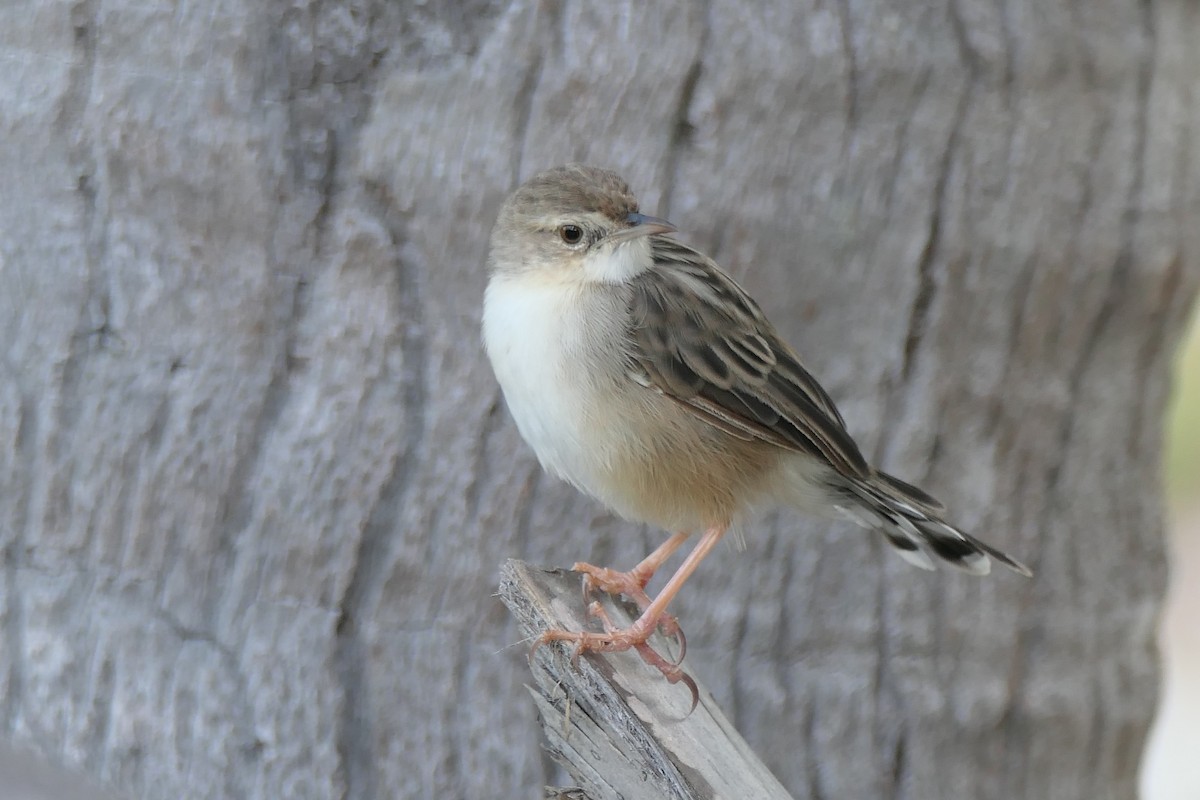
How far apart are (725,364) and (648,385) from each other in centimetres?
24

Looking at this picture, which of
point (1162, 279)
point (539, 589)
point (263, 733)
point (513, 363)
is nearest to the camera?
point (539, 589)

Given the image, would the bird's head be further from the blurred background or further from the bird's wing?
the blurred background

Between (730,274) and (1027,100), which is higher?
(1027,100)

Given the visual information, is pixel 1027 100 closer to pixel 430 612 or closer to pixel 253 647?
pixel 430 612

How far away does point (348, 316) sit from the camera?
4309mm

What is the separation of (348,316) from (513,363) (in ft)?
2.26

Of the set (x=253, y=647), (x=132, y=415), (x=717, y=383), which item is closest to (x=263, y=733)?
(x=253, y=647)

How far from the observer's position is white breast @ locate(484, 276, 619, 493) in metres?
3.86

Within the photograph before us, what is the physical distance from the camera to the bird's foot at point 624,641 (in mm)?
3553

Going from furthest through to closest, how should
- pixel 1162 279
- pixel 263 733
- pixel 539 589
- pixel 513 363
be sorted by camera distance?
1. pixel 1162 279
2. pixel 263 733
3. pixel 513 363
4. pixel 539 589


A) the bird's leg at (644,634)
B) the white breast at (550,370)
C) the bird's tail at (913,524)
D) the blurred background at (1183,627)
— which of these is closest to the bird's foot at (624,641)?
the bird's leg at (644,634)

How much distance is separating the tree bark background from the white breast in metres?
0.39

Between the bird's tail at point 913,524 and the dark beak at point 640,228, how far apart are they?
38.8 inches

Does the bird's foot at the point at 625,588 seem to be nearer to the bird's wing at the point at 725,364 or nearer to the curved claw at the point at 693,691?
the curved claw at the point at 693,691
